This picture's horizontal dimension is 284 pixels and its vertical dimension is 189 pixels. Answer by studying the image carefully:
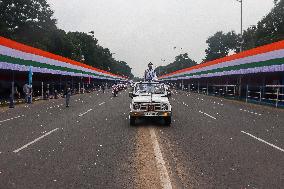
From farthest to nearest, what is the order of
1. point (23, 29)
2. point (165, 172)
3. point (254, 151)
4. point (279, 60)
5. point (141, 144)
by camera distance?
1. point (23, 29)
2. point (279, 60)
3. point (141, 144)
4. point (254, 151)
5. point (165, 172)

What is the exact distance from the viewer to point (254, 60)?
30.7 metres

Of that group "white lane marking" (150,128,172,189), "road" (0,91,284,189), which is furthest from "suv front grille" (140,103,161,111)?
"white lane marking" (150,128,172,189)

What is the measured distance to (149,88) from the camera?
15531 mm

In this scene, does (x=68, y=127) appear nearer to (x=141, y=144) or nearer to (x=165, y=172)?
(x=141, y=144)

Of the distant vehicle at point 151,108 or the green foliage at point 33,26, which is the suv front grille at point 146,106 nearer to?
the distant vehicle at point 151,108

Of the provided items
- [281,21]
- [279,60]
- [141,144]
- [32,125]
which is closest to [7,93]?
[32,125]

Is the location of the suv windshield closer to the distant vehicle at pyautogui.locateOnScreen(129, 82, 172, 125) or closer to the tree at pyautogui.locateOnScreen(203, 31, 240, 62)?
the distant vehicle at pyautogui.locateOnScreen(129, 82, 172, 125)

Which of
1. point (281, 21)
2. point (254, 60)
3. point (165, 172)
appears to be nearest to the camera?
point (165, 172)

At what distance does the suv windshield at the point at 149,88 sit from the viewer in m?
15.2

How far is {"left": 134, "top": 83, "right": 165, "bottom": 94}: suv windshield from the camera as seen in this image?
15211 mm

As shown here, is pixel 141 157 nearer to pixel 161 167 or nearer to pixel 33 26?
pixel 161 167

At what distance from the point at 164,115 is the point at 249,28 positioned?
89.2 m

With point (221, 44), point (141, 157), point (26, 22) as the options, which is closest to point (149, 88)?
point (141, 157)

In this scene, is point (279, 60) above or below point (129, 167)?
above
